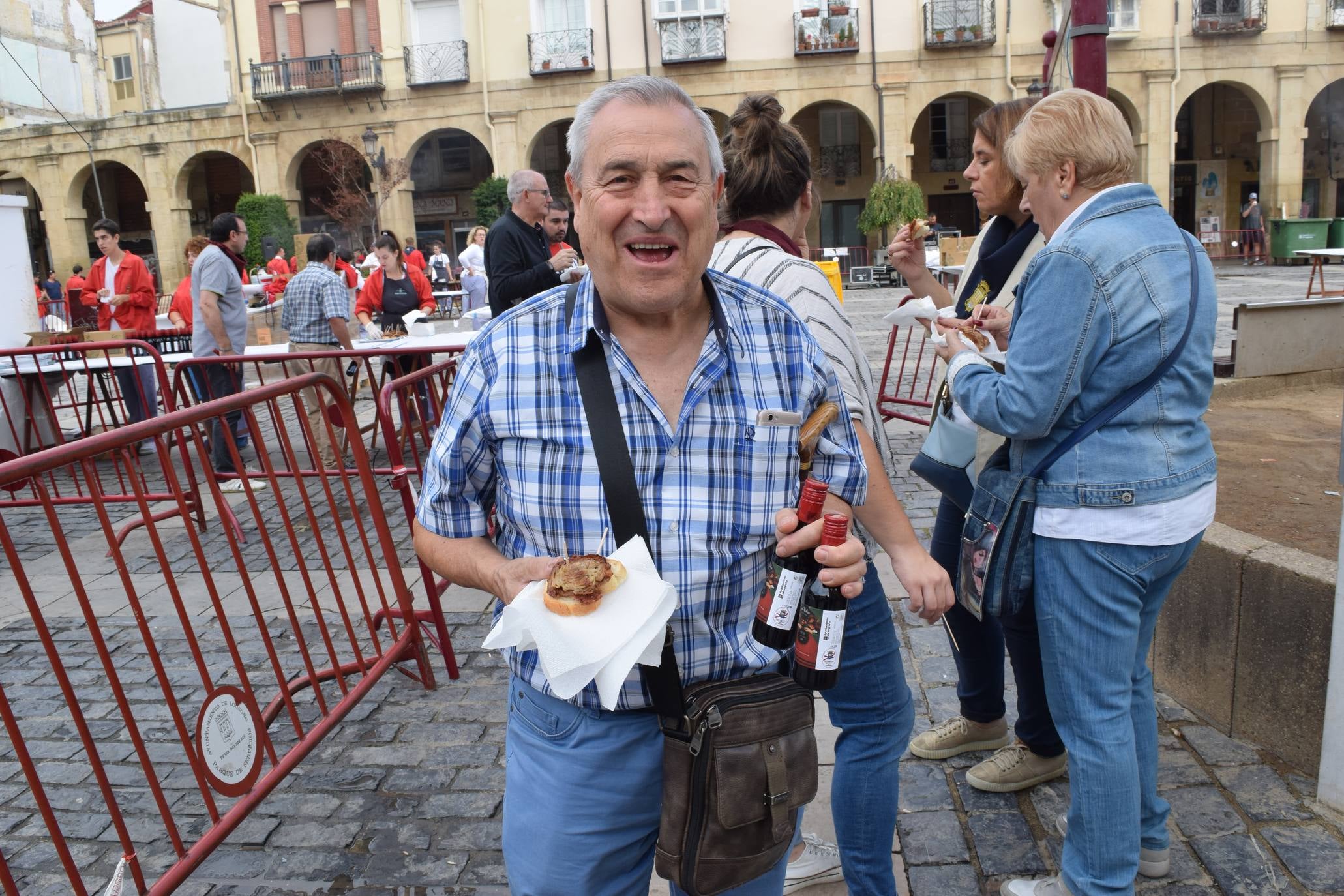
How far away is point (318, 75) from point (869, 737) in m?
35.9

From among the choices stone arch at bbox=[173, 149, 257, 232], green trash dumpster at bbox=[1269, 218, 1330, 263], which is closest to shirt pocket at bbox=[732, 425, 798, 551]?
green trash dumpster at bbox=[1269, 218, 1330, 263]

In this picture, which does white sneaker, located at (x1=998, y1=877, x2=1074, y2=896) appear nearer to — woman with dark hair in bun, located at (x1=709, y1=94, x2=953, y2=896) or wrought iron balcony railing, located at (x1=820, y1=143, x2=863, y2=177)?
woman with dark hair in bun, located at (x1=709, y1=94, x2=953, y2=896)

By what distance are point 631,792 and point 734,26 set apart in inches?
1305

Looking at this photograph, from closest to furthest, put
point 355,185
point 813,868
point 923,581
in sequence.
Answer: point 923,581 < point 813,868 < point 355,185

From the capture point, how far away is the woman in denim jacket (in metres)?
2.19

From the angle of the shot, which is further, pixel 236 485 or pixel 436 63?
pixel 436 63

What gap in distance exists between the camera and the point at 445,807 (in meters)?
3.23

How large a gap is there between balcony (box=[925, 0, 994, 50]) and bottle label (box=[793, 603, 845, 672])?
3280 cm

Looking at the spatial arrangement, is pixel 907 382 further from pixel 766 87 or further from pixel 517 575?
pixel 766 87

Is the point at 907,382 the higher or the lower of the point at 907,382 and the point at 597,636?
the lower

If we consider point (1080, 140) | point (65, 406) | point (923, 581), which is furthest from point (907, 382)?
point (923, 581)

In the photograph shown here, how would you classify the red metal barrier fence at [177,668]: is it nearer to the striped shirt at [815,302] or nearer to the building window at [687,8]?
the striped shirt at [815,302]

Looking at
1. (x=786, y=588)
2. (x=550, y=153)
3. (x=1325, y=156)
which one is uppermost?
(x=550, y=153)

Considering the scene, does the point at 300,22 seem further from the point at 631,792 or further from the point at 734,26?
the point at 631,792
